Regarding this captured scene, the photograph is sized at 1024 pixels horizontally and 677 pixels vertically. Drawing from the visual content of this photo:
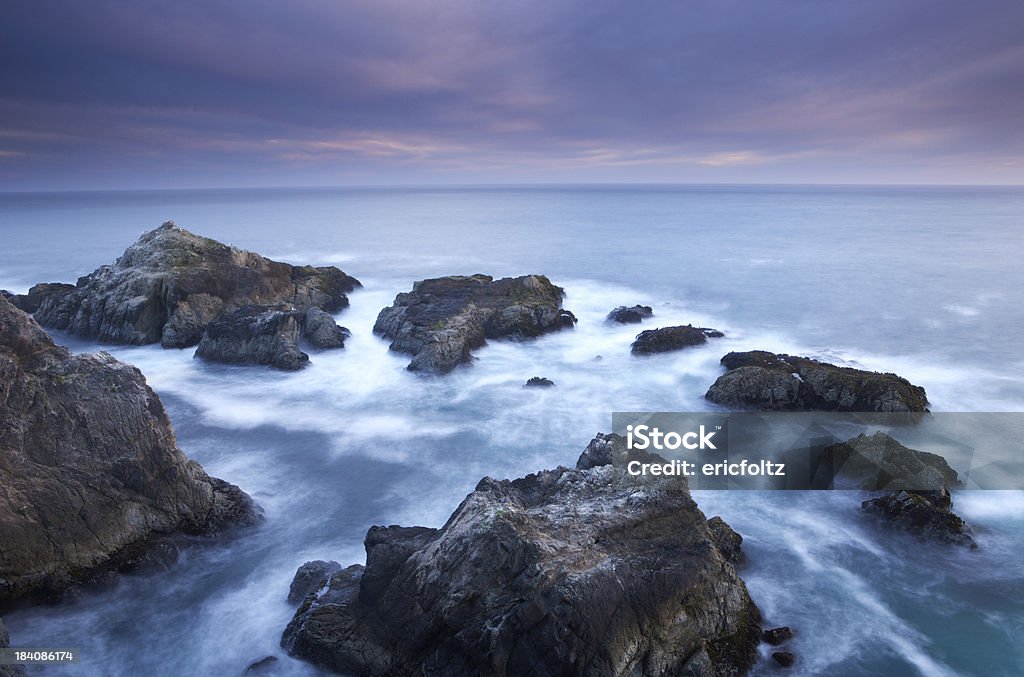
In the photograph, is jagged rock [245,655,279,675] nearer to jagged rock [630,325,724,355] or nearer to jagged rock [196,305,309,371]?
jagged rock [196,305,309,371]

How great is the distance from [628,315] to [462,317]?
31.5ft

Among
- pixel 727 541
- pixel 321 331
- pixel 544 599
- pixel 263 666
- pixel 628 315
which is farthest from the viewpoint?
pixel 628 315

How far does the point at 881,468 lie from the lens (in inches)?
645

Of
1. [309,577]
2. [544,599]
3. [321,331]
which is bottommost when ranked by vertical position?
[309,577]

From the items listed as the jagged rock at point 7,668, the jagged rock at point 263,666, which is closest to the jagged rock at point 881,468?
the jagged rock at point 263,666

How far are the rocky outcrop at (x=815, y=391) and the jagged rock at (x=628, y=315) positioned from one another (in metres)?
10.7

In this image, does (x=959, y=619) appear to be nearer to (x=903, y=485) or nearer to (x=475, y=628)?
(x=903, y=485)

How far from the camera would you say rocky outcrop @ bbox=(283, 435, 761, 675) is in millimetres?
9719

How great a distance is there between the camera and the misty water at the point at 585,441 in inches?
467

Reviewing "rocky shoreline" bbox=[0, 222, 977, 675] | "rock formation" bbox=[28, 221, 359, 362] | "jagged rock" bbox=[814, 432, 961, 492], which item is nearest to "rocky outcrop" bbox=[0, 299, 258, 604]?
"rocky shoreline" bbox=[0, 222, 977, 675]

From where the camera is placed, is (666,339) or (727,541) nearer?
(727,541)

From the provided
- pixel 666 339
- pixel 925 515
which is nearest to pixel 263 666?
pixel 925 515

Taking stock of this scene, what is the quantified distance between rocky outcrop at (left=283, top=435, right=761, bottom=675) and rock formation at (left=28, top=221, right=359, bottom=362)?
20182 millimetres

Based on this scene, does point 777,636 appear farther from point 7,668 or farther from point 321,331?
point 321,331
